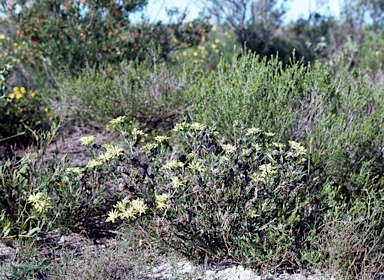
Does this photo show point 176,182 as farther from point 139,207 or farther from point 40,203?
point 40,203

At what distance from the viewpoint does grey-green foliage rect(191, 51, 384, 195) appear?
3760mm

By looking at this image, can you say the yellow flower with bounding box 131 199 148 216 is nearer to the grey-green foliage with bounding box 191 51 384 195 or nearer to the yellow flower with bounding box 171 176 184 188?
the yellow flower with bounding box 171 176 184 188

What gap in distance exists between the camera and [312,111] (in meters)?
4.13

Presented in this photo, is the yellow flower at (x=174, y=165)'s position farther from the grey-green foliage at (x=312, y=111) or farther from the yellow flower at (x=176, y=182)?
the grey-green foliage at (x=312, y=111)

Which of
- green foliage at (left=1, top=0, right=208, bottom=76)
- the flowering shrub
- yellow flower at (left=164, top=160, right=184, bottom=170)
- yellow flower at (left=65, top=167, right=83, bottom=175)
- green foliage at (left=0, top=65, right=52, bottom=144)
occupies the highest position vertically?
green foliage at (left=1, top=0, right=208, bottom=76)

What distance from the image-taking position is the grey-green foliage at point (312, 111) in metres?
3.76

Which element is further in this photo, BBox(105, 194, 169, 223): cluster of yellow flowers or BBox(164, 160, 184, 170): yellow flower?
BBox(164, 160, 184, 170): yellow flower

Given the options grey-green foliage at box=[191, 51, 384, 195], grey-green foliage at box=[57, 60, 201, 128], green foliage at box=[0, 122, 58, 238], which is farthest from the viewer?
grey-green foliage at box=[57, 60, 201, 128]

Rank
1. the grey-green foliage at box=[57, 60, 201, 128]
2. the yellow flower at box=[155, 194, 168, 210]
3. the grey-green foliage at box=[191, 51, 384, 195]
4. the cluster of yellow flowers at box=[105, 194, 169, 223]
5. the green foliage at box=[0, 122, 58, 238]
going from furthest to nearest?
the grey-green foliage at box=[57, 60, 201, 128] → the grey-green foliage at box=[191, 51, 384, 195] → the green foliage at box=[0, 122, 58, 238] → the yellow flower at box=[155, 194, 168, 210] → the cluster of yellow flowers at box=[105, 194, 169, 223]

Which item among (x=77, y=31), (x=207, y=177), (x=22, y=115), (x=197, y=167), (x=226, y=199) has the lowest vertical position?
(x=226, y=199)

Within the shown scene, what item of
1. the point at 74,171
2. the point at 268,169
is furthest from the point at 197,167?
the point at 74,171

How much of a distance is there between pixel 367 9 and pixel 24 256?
12818 mm

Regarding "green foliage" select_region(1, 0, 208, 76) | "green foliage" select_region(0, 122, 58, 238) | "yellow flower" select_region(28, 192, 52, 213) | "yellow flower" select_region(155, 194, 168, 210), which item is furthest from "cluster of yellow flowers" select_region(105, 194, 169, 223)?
"green foliage" select_region(1, 0, 208, 76)

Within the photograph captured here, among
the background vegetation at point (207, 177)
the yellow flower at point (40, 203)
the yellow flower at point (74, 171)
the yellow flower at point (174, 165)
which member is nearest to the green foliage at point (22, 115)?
the background vegetation at point (207, 177)
